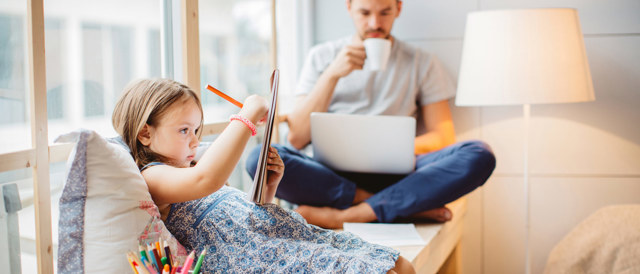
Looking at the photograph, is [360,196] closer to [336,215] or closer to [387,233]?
[336,215]

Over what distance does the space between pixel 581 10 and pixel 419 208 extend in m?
1.18

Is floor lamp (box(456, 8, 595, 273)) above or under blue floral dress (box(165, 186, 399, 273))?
above

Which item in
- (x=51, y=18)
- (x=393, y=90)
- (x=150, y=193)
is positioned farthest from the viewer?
(x=393, y=90)

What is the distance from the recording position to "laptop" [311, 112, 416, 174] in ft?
5.53

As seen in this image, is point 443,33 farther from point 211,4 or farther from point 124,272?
point 124,272

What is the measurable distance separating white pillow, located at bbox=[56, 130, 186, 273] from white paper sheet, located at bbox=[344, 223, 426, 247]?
0.79 meters

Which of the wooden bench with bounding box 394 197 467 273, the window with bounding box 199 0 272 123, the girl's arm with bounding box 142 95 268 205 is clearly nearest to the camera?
the girl's arm with bounding box 142 95 268 205

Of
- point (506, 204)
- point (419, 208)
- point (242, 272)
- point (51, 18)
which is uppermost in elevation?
point (51, 18)

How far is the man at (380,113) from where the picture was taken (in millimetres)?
1698

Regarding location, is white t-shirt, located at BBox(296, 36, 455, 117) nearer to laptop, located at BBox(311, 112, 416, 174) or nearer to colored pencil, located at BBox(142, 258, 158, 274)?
laptop, located at BBox(311, 112, 416, 174)

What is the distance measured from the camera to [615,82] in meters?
2.22

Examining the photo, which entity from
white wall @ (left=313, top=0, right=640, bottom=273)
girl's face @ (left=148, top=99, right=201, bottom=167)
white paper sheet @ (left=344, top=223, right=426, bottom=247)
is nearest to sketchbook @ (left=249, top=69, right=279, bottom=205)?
girl's face @ (left=148, top=99, right=201, bottom=167)

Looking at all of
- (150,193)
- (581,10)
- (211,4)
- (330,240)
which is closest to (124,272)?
(150,193)

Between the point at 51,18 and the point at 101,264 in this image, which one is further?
the point at 51,18
